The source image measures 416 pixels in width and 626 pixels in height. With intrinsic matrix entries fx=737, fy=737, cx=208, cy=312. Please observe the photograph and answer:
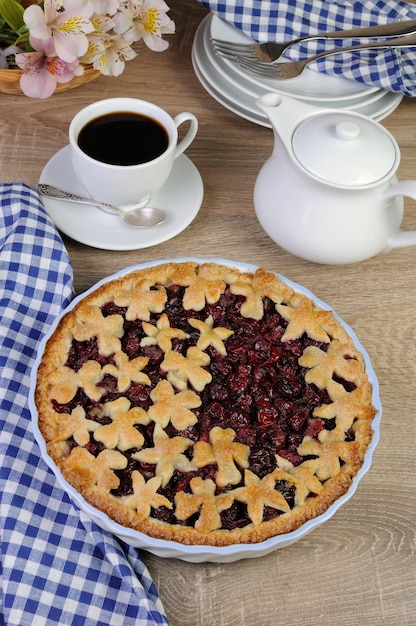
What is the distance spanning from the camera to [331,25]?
1952 millimetres

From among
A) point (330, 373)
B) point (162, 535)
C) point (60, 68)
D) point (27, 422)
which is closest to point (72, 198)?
point (60, 68)

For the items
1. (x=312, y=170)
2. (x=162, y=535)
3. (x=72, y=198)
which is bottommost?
(x=162, y=535)

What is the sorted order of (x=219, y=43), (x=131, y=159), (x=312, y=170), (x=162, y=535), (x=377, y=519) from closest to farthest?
1. (x=162, y=535)
2. (x=377, y=519)
3. (x=312, y=170)
4. (x=131, y=159)
5. (x=219, y=43)

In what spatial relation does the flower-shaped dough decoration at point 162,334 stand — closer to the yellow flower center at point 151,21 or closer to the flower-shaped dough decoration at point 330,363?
the flower-shaped dough decoration at point 330,363

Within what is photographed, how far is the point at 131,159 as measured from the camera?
5.18 ft

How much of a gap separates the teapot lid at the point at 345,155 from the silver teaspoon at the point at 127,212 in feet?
1.20

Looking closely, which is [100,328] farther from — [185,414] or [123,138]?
[123,138]

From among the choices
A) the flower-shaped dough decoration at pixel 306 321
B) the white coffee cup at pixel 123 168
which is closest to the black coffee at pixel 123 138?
the white coffee cup at pixel 123 168

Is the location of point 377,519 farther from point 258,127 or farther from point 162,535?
point 258,127

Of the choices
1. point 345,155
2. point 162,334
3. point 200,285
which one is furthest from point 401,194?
point 162,334

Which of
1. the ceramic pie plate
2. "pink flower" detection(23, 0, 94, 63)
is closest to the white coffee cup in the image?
"pink flower" detection(23, 0, 94, 63)

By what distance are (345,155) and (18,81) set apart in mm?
871

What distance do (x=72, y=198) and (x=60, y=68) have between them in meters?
0.30

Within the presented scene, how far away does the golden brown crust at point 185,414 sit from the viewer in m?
1.17
